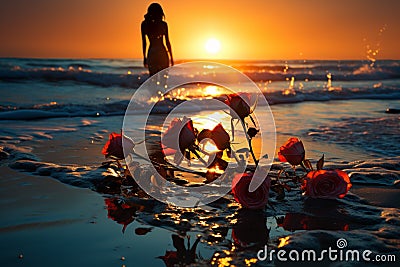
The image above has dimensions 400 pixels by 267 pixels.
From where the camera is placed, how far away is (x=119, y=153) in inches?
93.1

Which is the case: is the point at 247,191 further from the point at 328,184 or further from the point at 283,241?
the point at 328,184

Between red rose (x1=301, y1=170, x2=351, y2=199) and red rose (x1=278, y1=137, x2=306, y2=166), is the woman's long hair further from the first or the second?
red rose (x1=301, y1=170, x2=351, y2=199)

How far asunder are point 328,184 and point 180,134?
0.80 meters

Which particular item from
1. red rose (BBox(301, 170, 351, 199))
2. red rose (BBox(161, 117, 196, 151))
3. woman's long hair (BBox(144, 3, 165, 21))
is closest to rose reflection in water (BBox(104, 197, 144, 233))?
red rose (BBox(161, 117, 196, 151))

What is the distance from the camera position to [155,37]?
8.34m

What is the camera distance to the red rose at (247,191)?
199 centimetres

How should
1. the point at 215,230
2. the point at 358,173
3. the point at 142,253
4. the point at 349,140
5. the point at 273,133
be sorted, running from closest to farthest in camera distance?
the point at 142,253
the point at 215,230
the point at 358,173
the point at 349,140
the point at 273,133

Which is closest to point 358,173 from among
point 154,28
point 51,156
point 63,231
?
point 63,231

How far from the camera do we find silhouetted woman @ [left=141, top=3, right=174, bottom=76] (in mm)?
8000

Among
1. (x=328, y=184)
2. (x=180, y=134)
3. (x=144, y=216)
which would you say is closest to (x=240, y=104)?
(x=180, y=134)

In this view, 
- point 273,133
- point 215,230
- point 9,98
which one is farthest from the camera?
point 9,98

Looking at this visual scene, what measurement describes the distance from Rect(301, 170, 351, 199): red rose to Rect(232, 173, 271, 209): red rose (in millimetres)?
279

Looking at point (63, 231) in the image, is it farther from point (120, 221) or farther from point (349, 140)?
point (349, 140)

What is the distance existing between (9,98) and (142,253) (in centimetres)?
992
